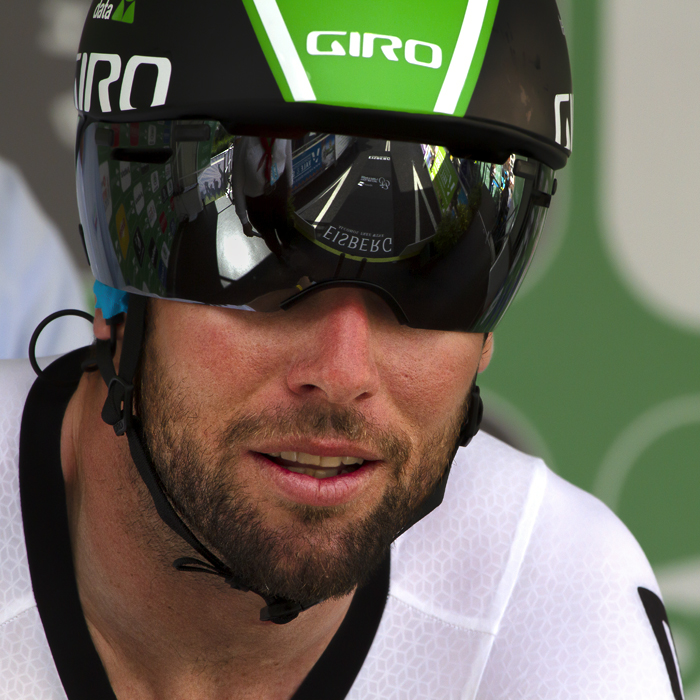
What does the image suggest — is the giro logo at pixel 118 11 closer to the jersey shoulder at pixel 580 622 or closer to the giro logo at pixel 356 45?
the giro logo at pixel 356 45

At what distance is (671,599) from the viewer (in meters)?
2.63

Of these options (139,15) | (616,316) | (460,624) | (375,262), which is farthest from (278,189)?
(616,316)

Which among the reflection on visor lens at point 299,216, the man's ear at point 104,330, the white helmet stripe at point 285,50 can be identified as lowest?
the man's ear at point 104,330

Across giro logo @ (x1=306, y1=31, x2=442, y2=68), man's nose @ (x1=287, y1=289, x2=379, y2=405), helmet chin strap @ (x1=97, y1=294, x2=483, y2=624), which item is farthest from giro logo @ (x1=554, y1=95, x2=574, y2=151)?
helmet chin strap @ (x1=97, y1=294, x2=483, y2=624)

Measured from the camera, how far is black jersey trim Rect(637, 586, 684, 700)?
4.61ft

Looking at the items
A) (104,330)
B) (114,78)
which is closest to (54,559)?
(104,330)

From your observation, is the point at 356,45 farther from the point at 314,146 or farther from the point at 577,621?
the point at 577,621

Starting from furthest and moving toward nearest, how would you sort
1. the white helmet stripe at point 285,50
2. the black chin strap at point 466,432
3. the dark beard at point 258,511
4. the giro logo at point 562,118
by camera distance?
1. the black chin strap at point 466,432
2. the giro logo at point 562,118
3. the dark beard at point 258,511
4. the white helmet stripe at point 285,50

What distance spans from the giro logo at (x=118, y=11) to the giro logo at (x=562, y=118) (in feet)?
2.05

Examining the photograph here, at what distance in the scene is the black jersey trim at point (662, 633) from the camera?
1.41 meters

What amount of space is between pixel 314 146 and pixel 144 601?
78cm

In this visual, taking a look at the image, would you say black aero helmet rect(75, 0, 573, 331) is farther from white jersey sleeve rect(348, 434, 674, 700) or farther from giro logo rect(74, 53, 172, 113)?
white jersey sleeve rect(348, 434, 674, 700)

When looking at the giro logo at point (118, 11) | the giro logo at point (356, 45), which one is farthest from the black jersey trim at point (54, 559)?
the giro logo at point (356, 45)

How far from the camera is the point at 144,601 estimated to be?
1265mm
